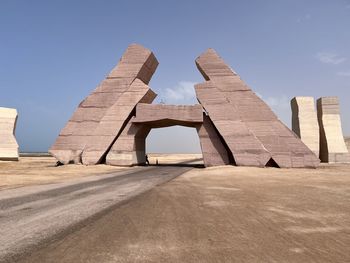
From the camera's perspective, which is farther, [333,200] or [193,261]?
[333,200]

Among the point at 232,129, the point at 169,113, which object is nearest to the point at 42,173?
the point at 169,113

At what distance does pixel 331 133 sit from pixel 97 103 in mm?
24608

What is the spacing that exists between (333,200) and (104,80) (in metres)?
24.5

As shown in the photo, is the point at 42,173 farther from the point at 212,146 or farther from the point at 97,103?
the point at 212,146

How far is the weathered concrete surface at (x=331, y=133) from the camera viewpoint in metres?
33.8

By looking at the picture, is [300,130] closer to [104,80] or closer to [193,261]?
[104,80]

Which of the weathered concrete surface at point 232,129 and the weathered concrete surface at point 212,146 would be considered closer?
the weathered concrete surface at point 232,129

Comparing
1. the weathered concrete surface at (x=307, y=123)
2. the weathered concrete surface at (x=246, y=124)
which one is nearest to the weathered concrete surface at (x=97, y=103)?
the weathered concrete surface at (x=246, y=124)

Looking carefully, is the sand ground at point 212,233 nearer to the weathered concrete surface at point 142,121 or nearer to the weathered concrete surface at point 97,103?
the weathered concrete surface at point 142,121

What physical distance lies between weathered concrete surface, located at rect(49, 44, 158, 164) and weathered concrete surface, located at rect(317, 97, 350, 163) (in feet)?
64.8

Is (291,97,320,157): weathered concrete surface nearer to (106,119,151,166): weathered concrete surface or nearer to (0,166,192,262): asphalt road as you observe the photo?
(106,119,151,166): weathered concrete surface

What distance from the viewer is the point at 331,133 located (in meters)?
34.7

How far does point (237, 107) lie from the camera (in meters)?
27.4

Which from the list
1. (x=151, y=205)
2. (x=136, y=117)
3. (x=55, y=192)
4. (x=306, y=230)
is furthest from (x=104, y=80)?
(x=306, y=230)
